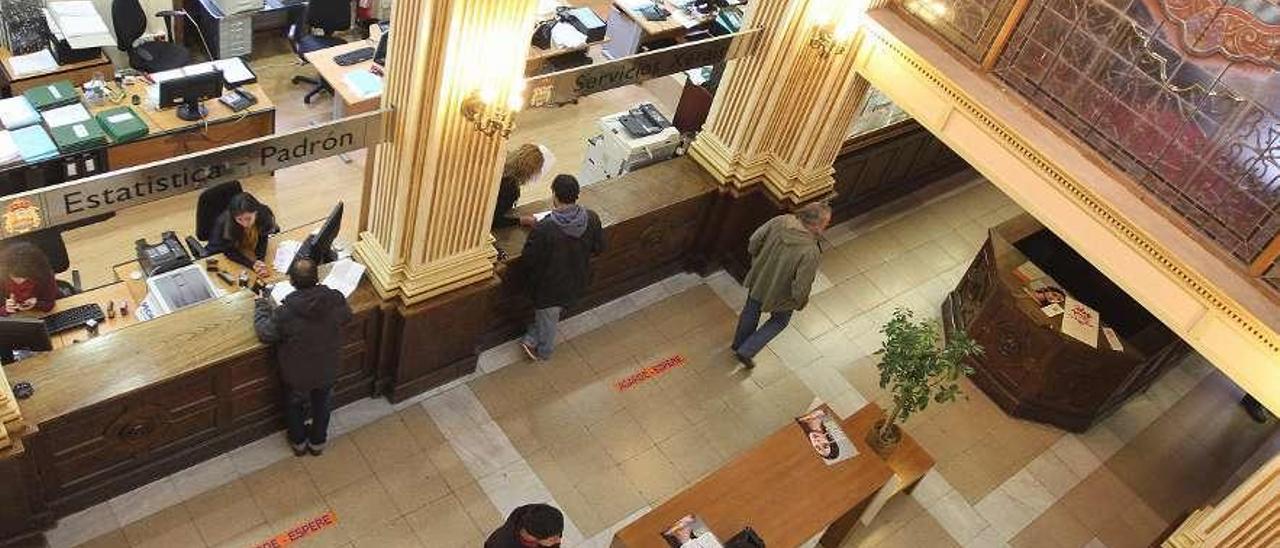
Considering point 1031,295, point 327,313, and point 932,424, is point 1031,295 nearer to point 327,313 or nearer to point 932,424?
point 932,424

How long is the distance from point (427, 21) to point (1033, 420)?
5.71 metres

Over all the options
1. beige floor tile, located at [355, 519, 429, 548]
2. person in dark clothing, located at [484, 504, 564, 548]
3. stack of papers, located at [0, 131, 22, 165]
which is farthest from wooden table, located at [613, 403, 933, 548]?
stack of papers, located at [0, 131, 22, 165]

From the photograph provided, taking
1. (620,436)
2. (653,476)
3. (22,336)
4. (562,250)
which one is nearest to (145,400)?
(22,336)

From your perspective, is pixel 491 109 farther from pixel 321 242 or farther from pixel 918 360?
pixel 918 360

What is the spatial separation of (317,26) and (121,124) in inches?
102

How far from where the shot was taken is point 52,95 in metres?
7.94

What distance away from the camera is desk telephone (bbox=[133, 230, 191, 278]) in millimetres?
6559

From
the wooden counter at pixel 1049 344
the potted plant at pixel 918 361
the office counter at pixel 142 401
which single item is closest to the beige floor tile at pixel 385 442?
the office counter at pixel 142 401

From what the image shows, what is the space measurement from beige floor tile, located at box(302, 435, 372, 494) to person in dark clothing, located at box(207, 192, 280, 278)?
1.18 m

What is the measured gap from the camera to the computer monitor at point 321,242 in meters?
6.68

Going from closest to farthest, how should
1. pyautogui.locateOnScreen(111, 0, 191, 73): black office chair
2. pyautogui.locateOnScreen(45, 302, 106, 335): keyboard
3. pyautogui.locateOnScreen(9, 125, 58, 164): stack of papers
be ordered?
pyautogui.locateOnScreen(45, 302, 106, 335): keyboard
pyautogui.locateOnScreen(9, 125, 58, 164): stack of papers
pyautogui.locateOnScreen(111, 0, 191, 73): black office chair

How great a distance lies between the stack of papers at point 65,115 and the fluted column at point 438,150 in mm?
2932

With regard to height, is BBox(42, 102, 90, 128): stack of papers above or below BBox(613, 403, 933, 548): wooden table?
below

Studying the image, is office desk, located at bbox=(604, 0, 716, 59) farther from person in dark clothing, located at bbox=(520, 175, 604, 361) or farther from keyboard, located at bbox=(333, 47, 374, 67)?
person in dark clothing, located at bbox=(520, 175, 604, 361)
